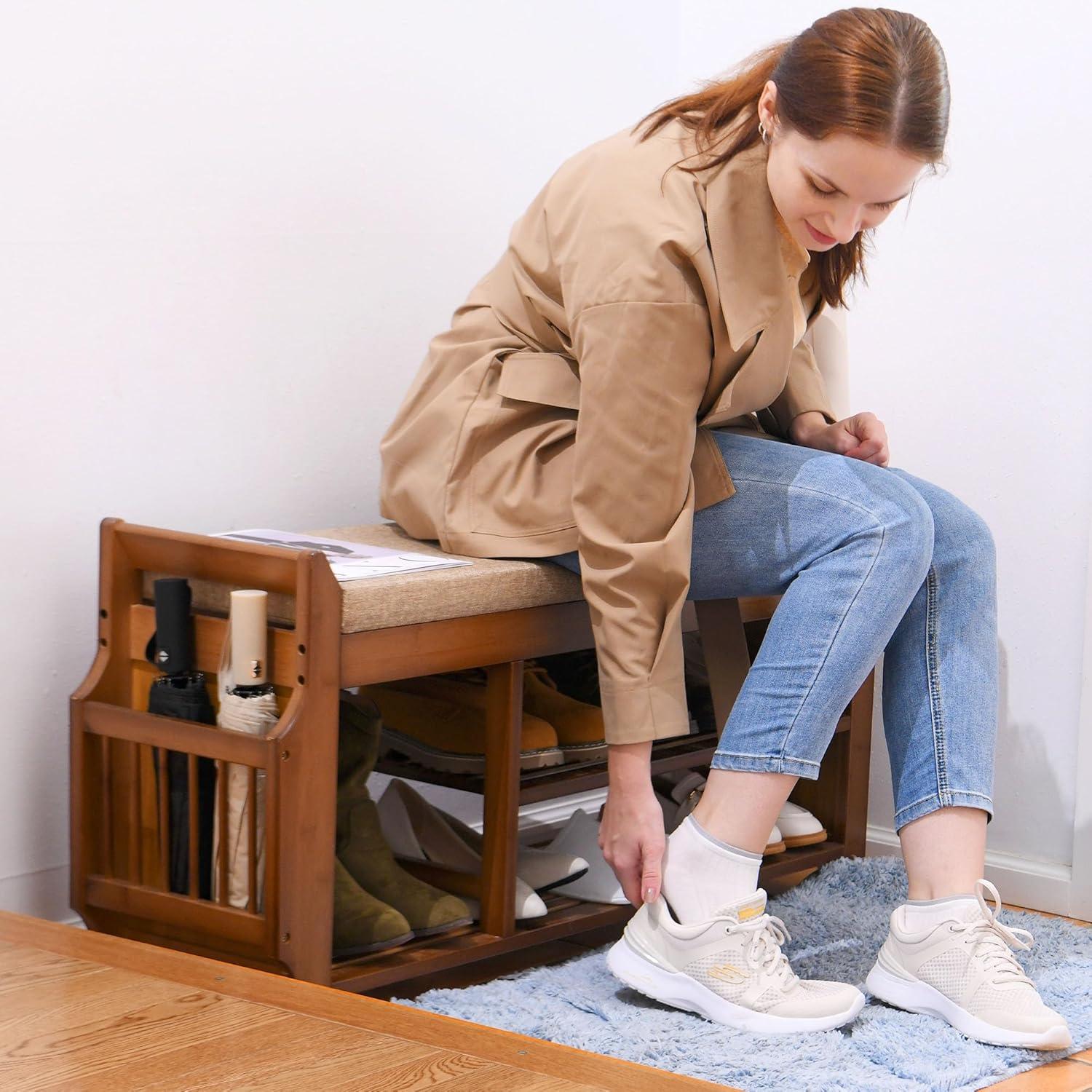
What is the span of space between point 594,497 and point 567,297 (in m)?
0.18

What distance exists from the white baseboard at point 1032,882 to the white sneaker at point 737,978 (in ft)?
1.84

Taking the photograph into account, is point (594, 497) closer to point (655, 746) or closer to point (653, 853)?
point (653, 853)

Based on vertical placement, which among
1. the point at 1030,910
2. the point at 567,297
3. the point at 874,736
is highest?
the point at 567,297

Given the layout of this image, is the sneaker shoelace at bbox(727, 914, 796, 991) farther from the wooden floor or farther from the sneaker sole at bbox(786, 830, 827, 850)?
the sneaker sole at bbox(786, 830, 827, 850)

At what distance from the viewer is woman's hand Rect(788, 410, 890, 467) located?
4.85ft

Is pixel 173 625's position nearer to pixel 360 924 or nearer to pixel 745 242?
pixel 360 924

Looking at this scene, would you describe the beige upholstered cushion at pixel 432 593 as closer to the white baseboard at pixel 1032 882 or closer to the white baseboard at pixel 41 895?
the white baseboard at pixel 41 895

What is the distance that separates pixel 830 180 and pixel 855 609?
368 mm

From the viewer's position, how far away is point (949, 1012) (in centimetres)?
127

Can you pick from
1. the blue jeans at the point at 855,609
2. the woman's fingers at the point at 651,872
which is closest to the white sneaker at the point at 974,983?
the blue jeans at the point at 855,609

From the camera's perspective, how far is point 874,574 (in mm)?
1263

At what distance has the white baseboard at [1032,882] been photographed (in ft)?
5.67

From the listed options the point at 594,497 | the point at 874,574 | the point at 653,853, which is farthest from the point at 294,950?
the point at 874,574

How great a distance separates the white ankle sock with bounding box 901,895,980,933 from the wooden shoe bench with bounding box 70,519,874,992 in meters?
Answer: 0.28
